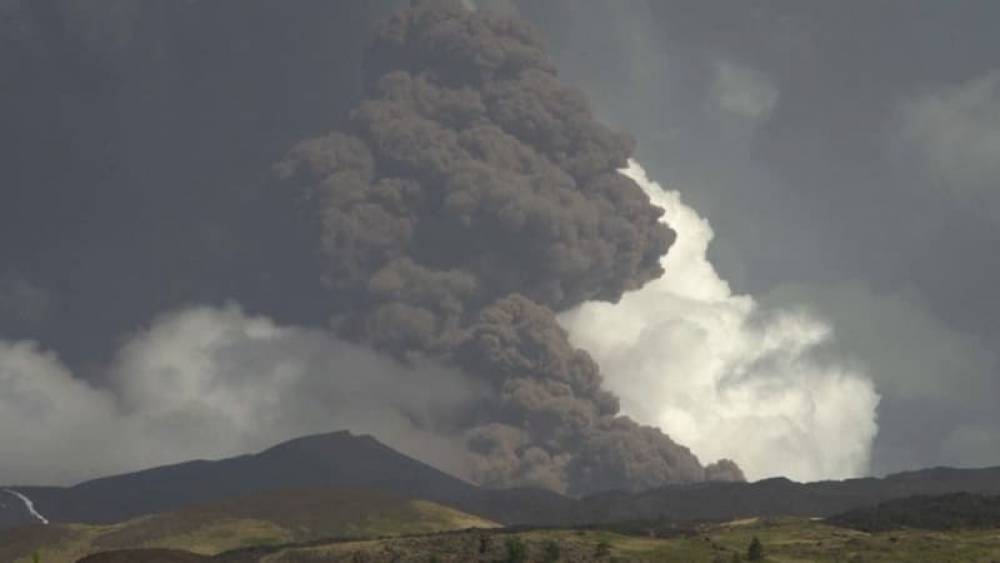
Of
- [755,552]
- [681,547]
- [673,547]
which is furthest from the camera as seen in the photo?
[681,547]

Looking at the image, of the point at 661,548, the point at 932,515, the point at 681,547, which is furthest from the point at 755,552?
the point at 932,515

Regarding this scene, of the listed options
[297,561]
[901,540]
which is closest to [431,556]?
[297,561]

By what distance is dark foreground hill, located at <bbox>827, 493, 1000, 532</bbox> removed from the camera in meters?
173

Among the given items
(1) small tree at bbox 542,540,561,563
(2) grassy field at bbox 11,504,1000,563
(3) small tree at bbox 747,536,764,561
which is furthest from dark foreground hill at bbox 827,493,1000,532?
(1) small tree at bbox 542,540,561,563

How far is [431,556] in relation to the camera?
14412cm

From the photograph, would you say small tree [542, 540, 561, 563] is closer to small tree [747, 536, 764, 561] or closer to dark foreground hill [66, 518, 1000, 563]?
dark foreground hill [66, 518, 1000, 563]

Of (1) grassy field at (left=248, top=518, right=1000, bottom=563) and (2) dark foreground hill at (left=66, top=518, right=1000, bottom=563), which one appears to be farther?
(1) grassy field at (left=248, top=518, right=1000, bottom=563)

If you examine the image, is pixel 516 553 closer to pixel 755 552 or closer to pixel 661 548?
pixel 661 548

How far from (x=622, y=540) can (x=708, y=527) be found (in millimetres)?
35255

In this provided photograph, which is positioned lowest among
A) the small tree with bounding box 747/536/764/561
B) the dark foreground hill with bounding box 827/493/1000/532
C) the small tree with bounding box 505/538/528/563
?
the small tree with bounding box 505/538/528/563

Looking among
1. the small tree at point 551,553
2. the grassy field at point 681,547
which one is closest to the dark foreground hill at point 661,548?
the grassy field at point 681,547

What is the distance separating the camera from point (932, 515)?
181625 millimetres

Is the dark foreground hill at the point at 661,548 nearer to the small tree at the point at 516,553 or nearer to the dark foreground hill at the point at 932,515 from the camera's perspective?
the small tree at the point at 516,553

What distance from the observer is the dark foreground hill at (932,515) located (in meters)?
173
